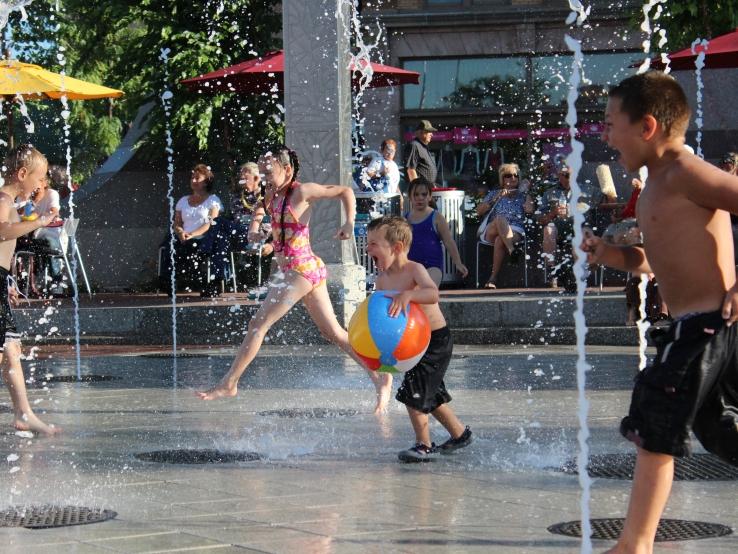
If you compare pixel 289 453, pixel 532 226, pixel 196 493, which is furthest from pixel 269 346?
pixel 196 493

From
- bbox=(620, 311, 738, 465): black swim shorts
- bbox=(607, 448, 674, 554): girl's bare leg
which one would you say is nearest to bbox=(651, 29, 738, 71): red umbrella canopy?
bbox=(620, 311, 738, 465): black swim shorts

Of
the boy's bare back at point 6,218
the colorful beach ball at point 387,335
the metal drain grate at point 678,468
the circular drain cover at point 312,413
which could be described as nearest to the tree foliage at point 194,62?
the circular drain cover at point 312,413

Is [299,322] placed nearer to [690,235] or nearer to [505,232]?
[505,232]

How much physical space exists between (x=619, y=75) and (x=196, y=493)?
842 inches

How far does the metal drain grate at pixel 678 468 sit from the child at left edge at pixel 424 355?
717mm

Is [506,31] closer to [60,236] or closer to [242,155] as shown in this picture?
[242,155]

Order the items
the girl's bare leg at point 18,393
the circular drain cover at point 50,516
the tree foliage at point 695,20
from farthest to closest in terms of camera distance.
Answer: the tree foliage at point 695,20 → the girl's bare leg at point 18,393 → the circular drain cover at point 50,516

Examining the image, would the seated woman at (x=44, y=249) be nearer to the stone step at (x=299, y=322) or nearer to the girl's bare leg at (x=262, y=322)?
the stone step at (x=299, y=322)

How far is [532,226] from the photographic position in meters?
18.2

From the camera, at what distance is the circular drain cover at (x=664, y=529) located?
547cm

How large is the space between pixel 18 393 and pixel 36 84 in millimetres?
10138

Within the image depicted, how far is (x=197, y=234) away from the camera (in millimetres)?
17844

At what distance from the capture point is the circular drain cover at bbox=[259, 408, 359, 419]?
367 inches

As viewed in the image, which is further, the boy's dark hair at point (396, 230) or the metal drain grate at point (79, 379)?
the metal drain grate at point (79, 379)
